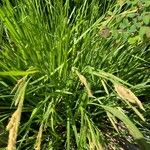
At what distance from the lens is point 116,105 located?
5.38 ft

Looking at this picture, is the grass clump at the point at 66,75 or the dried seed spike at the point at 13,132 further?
the grass clump at the point at 66,75

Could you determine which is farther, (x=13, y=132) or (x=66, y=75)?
(x=66, y=75)

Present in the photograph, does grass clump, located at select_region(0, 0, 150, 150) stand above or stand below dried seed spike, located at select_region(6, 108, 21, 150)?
above

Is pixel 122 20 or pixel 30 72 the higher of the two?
pixel 122 20

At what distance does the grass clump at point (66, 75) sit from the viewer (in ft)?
5.15

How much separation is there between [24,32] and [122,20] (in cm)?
44

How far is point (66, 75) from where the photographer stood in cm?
164

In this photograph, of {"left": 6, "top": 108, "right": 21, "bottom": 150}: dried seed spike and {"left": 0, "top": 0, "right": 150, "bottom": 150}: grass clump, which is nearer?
{"left": 6, "top": 108, "right": 21, "bottom": 150}: dried seed spike

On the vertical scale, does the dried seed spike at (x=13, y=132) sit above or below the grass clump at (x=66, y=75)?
below

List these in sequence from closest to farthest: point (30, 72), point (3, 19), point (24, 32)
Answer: point (30, 72) → point (3, 19) → point (24, 32)

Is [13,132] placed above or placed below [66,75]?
below

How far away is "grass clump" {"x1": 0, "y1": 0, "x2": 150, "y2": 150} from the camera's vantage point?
157 centimetres

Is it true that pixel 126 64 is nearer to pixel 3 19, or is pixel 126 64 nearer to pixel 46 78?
pixel 46 78

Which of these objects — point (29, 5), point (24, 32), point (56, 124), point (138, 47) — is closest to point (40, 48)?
point (24, 32)
